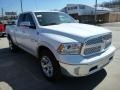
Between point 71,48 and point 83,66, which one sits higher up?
point 71,48

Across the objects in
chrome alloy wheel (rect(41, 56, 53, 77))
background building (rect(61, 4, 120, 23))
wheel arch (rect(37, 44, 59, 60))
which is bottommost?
chrome alloy wheel (rect(41, 56, 53, 77))

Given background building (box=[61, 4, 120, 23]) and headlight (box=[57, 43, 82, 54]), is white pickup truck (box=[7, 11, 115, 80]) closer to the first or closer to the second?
headlight (box=[57, 43, 82, 54])

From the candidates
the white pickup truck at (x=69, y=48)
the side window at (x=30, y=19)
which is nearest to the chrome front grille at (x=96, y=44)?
the white pickup truck at (x=69, y=48)

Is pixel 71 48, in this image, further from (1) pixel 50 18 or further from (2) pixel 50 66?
(1) pixel 50 18

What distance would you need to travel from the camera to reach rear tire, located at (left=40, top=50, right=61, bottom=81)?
4477mm

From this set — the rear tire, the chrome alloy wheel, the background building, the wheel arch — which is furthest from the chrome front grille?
the background building

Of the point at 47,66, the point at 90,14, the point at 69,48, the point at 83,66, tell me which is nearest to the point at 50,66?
the point at 47,66

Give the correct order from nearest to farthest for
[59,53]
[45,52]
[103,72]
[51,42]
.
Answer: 1. [59,53]
2. [51,42]
3. [45,52]
4. [103,72]

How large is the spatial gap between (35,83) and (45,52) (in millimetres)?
885

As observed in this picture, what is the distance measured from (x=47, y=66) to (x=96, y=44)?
4.79ft

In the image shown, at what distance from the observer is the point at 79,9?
160 feet

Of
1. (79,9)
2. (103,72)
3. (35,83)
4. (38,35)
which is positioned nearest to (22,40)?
(38,35)

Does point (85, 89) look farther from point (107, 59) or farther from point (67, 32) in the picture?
point (67, 32)

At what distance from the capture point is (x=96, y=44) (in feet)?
14.3
